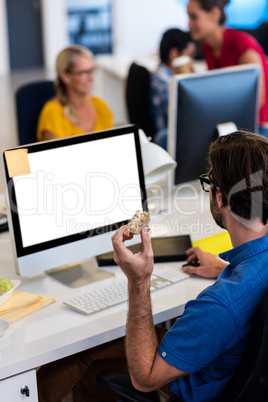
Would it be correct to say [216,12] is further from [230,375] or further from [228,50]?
[230,375]

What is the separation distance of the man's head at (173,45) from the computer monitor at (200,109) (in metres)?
1.78

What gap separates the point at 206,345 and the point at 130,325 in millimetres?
204

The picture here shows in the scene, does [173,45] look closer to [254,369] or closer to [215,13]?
[215,13]

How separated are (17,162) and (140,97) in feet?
8.30

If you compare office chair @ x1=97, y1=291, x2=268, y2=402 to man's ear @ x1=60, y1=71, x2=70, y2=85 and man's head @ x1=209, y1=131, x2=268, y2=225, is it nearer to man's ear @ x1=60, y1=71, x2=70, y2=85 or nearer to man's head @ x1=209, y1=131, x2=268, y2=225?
man's head @ x1=209, y1=131, x2=268, y2=225

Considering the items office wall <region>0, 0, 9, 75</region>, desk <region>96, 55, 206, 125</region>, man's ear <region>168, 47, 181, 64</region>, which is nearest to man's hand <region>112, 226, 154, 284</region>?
man's ear <region>168, 47, 181, 64</region>

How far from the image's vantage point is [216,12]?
3389 millimetres

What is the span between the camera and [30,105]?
3.25 meters

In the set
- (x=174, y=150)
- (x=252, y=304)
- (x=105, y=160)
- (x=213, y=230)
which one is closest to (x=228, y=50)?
(x=174, y=150)

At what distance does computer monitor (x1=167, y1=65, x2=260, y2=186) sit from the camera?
2.25 metres

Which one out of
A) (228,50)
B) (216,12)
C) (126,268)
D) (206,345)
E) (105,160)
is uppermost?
(216,12)

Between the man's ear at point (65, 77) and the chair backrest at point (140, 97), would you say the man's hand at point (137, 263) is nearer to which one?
the man's ear at point (65, 77)

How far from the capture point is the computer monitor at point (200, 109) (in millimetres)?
2248

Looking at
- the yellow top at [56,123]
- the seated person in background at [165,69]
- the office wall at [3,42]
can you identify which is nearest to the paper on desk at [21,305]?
the yellow top at [56,123]
